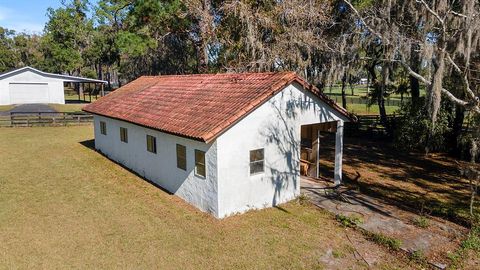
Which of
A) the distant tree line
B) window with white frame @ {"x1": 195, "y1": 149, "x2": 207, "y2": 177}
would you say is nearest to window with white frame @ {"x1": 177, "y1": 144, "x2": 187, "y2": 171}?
window with white frame @ {"x1": 195, "y1": 149, "x2": 207, "y2": 177}

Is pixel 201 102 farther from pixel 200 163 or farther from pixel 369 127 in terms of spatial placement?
pixel 369 127

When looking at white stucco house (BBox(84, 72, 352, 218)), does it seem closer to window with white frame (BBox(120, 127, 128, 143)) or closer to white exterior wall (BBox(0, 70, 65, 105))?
window with white frame (BBox(120, 127, 128, 143))

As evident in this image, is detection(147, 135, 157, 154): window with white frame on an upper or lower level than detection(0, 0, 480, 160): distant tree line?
lower

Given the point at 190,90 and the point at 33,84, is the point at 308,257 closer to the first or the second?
the point at 190,90

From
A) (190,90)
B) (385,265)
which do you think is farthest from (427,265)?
(190,90)

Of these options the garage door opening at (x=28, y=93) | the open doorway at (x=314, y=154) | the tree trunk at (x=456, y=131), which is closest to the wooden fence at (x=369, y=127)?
the tree trunk at (x=456, y=131)

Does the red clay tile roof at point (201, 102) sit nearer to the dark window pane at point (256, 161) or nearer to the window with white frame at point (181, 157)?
the window with white frame at point (181, 157)

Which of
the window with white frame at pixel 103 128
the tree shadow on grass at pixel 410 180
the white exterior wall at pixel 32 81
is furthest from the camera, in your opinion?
the white exterior wall at pixel 32 81
